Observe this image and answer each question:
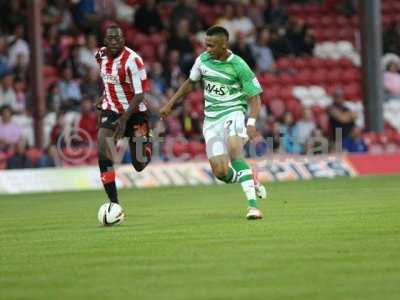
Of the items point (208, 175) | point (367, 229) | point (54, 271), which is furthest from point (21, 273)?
point (208, 175)

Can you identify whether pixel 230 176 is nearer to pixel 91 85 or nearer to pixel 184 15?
pixel 91 85

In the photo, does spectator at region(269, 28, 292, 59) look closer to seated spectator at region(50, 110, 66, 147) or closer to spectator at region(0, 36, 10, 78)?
spectator at region(0, 36, 10, 78)

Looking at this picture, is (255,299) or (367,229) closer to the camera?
(255,299)

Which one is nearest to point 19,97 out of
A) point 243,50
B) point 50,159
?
point 50,159

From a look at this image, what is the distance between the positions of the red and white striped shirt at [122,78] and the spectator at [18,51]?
1144 cm

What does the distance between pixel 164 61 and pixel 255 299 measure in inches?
768

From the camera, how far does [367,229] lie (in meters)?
13.4

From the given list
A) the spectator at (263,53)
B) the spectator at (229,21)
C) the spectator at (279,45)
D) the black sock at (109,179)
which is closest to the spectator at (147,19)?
the spectator at (229,21)

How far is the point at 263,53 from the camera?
97.1 ft

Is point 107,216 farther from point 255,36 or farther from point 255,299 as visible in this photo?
point 255,36

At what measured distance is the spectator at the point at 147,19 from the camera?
96.0 feet

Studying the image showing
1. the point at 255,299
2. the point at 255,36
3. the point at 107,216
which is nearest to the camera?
the point at 255,299

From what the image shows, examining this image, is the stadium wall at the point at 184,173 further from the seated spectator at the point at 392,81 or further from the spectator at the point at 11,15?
the spectator at the point at 11,15

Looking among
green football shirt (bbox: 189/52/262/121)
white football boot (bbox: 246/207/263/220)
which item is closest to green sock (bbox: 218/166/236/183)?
green football shirt (bbox: 189/52/262/121)
